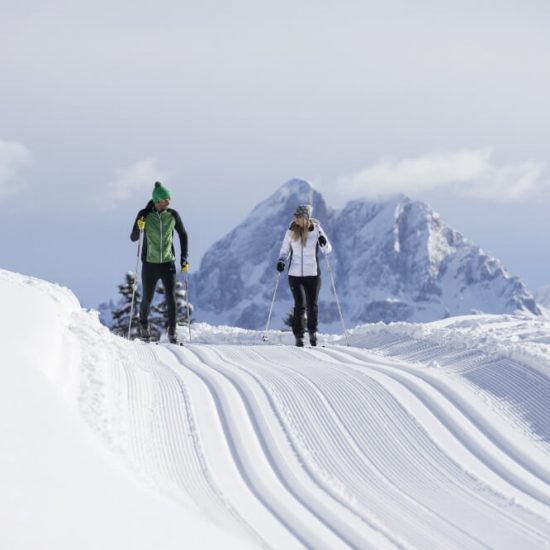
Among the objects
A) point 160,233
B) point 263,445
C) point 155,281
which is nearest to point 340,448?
point 263,445

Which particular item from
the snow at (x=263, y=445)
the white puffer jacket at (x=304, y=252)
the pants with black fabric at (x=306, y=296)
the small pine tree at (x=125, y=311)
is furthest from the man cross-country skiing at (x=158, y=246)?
the small pine tree at (x=125, y=311)

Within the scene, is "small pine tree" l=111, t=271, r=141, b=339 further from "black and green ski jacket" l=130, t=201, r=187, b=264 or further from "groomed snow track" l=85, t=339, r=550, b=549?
"groomed snow track" l=85, t=339, r=550, b=549

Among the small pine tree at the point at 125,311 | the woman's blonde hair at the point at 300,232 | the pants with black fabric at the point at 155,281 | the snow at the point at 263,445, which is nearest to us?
the snow at the point at 263,445

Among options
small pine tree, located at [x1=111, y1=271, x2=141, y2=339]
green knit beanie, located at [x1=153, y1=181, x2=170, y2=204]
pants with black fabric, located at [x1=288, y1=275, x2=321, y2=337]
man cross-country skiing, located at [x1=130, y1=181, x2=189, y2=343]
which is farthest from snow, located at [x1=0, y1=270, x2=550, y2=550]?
small pine tree, located at [x1=111, y1=271, x2=141, y2=339]

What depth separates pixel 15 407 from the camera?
6266 mm

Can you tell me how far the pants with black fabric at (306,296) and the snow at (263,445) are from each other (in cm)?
245

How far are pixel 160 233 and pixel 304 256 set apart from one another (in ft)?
7.44

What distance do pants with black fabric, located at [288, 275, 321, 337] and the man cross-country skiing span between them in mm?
1896

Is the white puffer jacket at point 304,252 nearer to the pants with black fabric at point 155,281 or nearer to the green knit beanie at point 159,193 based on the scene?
Result: the pants with black fabric at point 155,281

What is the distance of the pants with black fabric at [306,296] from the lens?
14352 millimetres

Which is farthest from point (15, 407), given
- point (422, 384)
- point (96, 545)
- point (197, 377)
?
point (422, 384)

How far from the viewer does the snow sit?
5668 mm

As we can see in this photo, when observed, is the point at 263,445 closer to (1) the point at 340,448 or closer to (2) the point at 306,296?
(1) the point at 340,448

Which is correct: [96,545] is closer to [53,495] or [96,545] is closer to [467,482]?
[53,495]
